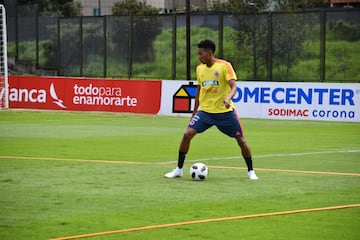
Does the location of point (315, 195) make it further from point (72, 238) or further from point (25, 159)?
point (25, 159)

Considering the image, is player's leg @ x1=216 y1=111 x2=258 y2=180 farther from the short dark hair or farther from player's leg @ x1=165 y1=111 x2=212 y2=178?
the short dark hair

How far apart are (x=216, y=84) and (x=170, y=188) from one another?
1999 mm

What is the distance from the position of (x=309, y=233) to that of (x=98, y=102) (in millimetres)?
24938

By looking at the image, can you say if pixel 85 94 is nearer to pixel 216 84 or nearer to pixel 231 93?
pixel 216 84

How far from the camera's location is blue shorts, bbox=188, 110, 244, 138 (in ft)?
45.8

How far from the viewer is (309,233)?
31.4ft

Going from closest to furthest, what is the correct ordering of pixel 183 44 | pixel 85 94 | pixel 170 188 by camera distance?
pixel 170 188 < pixel 85 94 < pixel 183 44

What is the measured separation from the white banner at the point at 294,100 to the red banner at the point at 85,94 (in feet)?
4.78

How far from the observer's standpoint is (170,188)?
42.4ft

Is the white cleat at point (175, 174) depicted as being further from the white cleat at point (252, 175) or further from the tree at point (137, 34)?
the tree at point (137, 34)

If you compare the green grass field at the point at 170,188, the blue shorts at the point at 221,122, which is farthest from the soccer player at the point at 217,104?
the green grass field at the point at 170,188

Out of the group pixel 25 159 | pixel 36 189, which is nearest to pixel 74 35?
pixel 25 159

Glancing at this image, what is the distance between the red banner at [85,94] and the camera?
33.2 metres

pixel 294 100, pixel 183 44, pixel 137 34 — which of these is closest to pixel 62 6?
pixel 137 34
